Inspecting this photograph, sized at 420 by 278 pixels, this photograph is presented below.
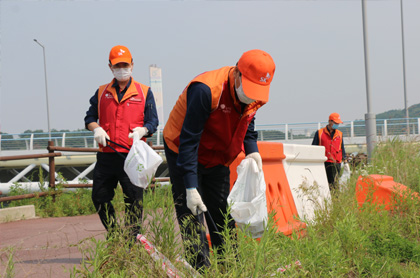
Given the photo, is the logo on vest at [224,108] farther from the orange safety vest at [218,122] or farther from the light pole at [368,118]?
the light pole at [368,118]

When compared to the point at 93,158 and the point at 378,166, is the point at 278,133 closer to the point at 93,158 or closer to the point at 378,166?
the point at 93,158

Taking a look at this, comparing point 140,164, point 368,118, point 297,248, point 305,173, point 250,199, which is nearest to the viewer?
point 297,248

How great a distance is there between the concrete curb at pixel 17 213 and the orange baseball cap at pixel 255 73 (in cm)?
690

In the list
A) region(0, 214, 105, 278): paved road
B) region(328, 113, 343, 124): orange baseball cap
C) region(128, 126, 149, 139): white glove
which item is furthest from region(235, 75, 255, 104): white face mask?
region(328, 113, 343, 124): orange baseball cap

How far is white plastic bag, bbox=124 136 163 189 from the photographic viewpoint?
409 centimetres

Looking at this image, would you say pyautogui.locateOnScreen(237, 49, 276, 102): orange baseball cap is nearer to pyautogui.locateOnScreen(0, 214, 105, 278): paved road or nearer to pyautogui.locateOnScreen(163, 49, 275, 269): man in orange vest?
pyautogui.locateOnScreen(163, 49, 275, 269): man in orange vest

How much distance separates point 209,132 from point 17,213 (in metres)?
6.63

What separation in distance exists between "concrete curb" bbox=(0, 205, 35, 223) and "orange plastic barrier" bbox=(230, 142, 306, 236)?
5.13 m

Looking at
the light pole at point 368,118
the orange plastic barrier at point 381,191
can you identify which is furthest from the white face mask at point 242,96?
the light pole at point 368,118

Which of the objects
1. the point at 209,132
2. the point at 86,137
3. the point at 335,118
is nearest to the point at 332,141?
the point at 335,118

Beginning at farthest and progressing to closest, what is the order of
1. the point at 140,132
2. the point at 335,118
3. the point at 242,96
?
the point at 335,118 < the point at 140,132 < the point at 242,96

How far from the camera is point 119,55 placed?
4.66 meters

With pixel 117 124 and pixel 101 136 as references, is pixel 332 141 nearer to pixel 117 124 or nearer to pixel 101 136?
pixel 117 124

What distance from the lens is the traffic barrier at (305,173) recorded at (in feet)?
18.8
